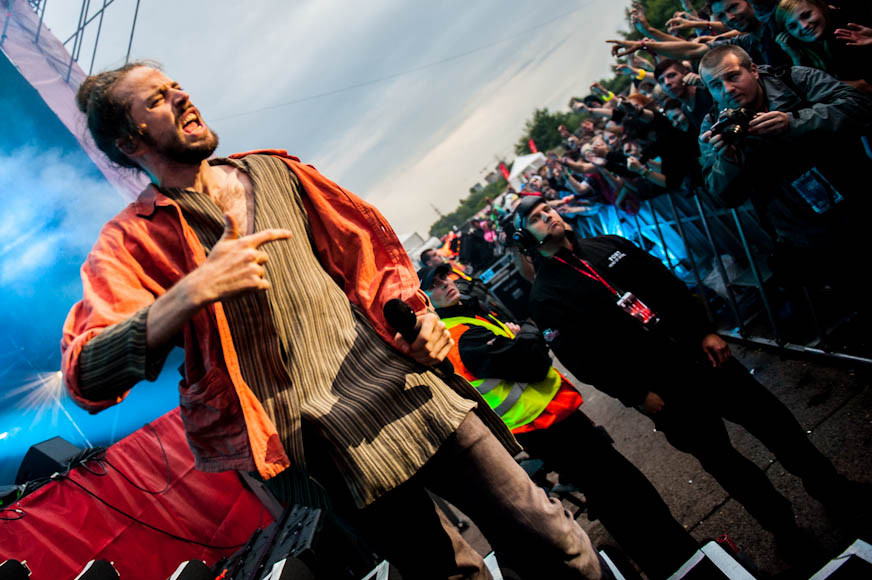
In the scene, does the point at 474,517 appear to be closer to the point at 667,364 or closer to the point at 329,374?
the point at 329,374

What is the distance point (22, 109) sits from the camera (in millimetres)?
7520

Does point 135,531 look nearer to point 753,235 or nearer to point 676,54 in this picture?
point 753,235

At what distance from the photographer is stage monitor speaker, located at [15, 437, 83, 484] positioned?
17.5 feet

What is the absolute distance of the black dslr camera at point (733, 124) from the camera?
8.63 ft

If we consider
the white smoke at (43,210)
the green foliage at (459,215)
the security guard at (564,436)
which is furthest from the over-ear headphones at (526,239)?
the green foliage at (459,215)

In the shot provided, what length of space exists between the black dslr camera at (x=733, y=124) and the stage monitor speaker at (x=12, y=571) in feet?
18.1

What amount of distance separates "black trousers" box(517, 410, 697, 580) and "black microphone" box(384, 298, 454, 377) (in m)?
1.91

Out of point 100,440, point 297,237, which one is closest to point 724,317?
point 297,237

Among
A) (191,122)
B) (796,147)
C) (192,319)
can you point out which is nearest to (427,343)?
(192,319)

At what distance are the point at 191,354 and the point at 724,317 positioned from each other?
5858 mm

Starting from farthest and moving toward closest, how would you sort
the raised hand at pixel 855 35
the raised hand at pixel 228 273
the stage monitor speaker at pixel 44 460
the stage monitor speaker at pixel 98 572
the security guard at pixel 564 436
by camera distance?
the stage monitor speaker at pixel 44 460, the stage monitor speaker at pixel 98 572, the raised hand at pixel 855 35, the security guard at pixel 564 436, the raised hand at pixel 228 273

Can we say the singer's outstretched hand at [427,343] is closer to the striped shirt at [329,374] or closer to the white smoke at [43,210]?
the striped shirt at [329,374]

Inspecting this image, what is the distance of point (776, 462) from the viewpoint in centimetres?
288

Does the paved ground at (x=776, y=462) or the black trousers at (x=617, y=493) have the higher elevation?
the black trousers at (x=617, y=493)
